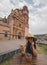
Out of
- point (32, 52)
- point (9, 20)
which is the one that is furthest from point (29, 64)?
point (9, 20)

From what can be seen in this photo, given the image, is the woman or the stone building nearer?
the woman

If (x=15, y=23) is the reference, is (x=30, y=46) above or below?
below

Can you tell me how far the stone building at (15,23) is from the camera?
94.6 ft

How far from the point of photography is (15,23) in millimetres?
32656

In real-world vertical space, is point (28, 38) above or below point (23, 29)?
below

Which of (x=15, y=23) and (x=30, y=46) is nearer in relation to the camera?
(x=30, y=46)

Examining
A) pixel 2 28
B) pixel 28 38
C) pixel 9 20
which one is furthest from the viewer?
pixel 9 20

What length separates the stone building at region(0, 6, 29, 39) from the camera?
28844mm

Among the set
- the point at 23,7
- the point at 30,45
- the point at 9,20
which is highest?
the point at 23,7

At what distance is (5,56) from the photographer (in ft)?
19.0

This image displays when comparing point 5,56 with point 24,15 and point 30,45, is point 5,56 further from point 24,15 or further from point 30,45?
point 24,15

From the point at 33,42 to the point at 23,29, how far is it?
31.7m

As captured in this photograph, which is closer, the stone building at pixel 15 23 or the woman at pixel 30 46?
the woman at pixel 30 46

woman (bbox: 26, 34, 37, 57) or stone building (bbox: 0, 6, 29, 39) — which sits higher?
Result: stone building (bbox: 0, 6, 29, 39)
